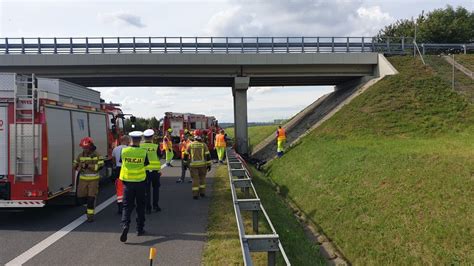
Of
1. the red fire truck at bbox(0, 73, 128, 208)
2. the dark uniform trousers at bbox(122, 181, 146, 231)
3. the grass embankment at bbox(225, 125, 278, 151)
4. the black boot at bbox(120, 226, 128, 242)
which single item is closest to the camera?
the black boot at bbox(120, 226, 128, 242)

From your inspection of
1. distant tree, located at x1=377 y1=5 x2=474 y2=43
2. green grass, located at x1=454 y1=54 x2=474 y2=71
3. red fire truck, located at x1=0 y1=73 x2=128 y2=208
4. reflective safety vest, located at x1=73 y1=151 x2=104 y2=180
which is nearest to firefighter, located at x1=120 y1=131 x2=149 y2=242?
reflective safety vest, located at x1=73 y1=151 x2=104 y2=180

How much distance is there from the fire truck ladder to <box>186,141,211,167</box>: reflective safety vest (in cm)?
397

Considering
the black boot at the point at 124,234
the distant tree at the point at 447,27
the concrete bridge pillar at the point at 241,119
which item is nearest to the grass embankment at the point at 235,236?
the black boot at the point at 124,234

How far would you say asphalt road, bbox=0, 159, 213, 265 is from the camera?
19.9ft

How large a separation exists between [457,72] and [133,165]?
26.0 metres

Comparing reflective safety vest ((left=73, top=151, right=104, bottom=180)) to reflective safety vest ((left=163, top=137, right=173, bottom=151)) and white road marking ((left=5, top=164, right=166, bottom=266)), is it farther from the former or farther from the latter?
reflective safety vest ((left=163, top=137, right=173, bottom=151))

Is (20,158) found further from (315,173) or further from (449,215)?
(315,173)

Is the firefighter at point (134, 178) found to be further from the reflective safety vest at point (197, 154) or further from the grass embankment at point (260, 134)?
the grass embankment at point (260, 134)

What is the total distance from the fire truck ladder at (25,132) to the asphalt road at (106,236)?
1108 mm

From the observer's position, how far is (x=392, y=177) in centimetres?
1134

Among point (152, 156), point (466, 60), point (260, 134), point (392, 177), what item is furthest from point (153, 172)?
point (260, 134)

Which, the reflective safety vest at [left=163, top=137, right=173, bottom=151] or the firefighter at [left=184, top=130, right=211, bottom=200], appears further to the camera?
the reflective safety vest at [left=163, top=137, right=173, bottom=151]

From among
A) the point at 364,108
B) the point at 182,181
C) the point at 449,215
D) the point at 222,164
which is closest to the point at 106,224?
the point at 182,181

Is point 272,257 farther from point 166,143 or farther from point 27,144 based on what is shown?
point 166,143
